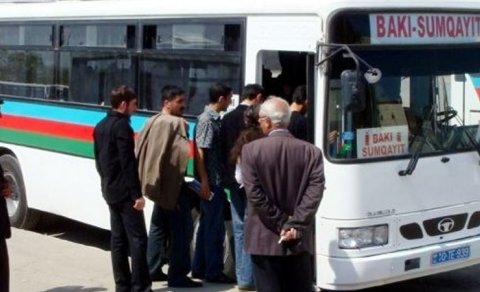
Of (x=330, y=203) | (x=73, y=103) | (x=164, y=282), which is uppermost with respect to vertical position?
(x=73, y=103)

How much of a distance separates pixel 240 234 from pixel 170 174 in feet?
2.58

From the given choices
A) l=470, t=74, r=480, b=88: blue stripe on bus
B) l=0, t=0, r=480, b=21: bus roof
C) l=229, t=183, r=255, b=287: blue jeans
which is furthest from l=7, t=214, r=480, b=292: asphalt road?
l=0, t=0, r=480, b=21: bus roof

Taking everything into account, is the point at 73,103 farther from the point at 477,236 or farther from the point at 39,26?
the point at 477,236

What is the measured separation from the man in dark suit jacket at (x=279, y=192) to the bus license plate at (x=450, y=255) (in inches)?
87.8

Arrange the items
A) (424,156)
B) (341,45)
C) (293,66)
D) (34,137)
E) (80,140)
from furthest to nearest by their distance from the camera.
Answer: (34,137), (80,140), (293,66), (424,156), (341,45)

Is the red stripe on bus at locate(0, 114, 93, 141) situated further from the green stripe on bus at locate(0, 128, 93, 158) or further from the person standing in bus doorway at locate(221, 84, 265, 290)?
the person standing in bus doorway at locate(221, 84, 265, 290)

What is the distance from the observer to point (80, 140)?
430 inches

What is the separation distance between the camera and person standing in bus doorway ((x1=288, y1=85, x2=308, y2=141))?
8.50m

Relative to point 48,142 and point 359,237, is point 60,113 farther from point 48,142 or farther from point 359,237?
point 359,237

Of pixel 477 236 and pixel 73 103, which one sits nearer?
pixel 477 236

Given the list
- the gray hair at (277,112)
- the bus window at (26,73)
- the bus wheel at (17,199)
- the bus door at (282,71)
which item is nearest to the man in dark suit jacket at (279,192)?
the gray hair at (277,112)

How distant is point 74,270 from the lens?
1020 cm

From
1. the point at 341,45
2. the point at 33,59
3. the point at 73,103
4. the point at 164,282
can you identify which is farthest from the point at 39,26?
the point at 341,45

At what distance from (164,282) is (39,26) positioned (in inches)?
151
